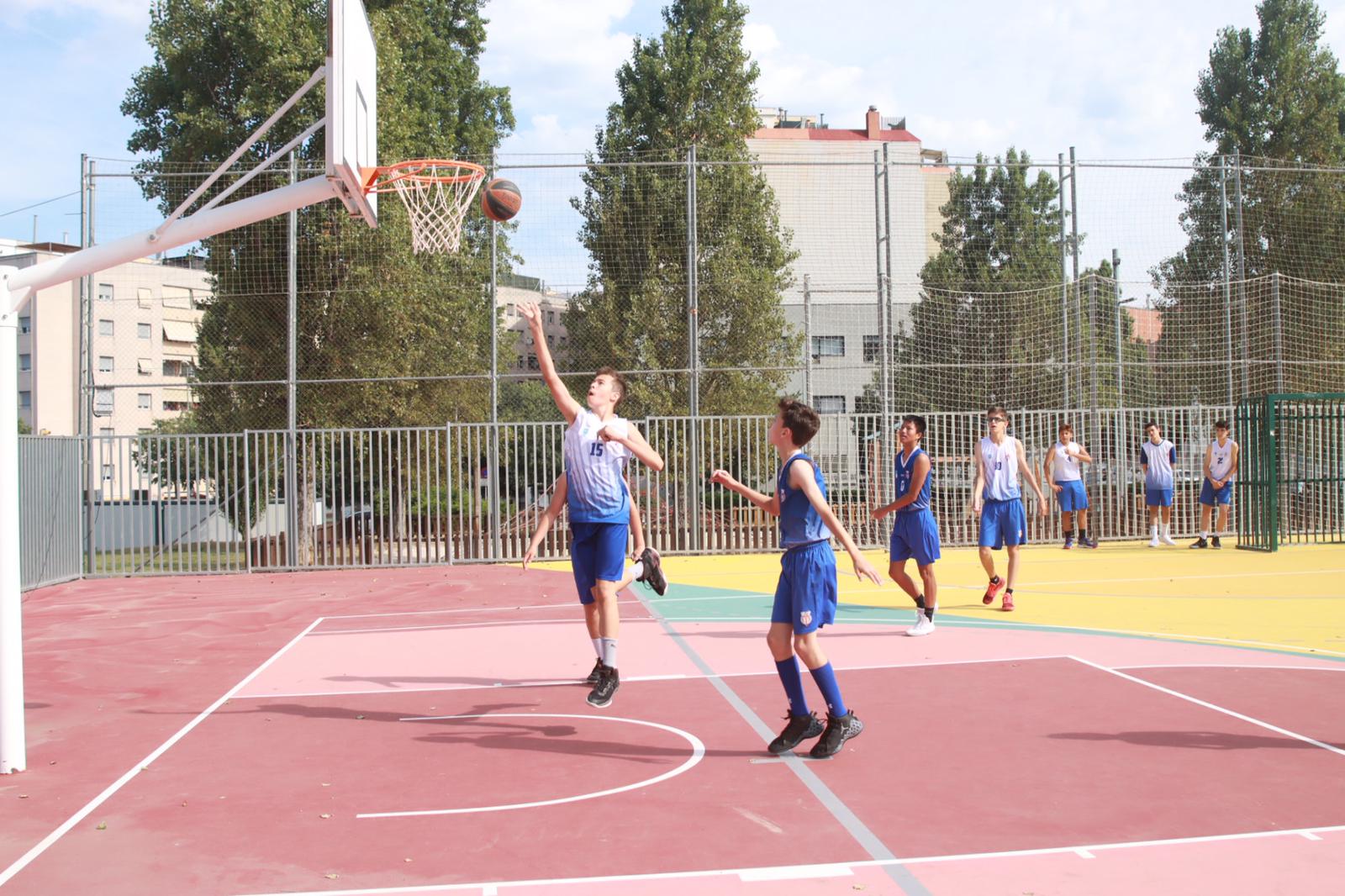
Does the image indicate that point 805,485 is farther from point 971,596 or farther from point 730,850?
point 971,596

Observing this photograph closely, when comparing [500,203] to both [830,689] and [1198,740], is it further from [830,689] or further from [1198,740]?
[1198,740]

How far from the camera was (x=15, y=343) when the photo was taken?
252 inches

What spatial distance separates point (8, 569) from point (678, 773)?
12.4ft

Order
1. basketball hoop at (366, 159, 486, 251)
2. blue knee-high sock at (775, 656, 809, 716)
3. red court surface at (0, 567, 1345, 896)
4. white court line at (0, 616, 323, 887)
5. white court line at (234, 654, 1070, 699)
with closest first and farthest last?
1. red court surface at (0, 567, 1345, 896)
2. white court line at (0, 616, 323, 887)
3. blue knee-high sock at (775, 656, 809, 716)
4. white court line at (234, 654, 1070, 699)
5. basketball hoop at (366, 159, 486, 251)

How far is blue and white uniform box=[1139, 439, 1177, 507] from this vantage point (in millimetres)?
18688

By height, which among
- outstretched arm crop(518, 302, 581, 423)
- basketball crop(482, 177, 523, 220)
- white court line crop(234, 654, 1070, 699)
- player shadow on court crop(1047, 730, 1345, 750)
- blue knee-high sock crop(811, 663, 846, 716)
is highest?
basketball crop(482, 177, 523, 220)

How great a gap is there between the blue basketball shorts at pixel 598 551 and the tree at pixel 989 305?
41.3 feet

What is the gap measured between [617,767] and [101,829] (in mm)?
2398

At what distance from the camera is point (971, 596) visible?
12.8 m

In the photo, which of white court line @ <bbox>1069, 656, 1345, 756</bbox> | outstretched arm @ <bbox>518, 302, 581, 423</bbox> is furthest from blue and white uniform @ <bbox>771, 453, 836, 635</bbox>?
white court line @ <bbox>1069, 656, 1345, 756</bbox>

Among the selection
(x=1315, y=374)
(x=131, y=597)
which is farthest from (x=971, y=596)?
(x=1315, y=374)

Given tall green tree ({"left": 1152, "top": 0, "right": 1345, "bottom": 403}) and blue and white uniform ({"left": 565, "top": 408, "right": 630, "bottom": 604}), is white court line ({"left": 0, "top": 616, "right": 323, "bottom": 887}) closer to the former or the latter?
blue and white uniform ({"left": 565, "top": 408, "right": 630, "bottom": 604})

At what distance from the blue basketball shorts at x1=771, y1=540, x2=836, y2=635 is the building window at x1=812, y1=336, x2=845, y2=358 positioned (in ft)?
111

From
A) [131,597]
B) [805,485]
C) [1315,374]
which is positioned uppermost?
[1315,374]
